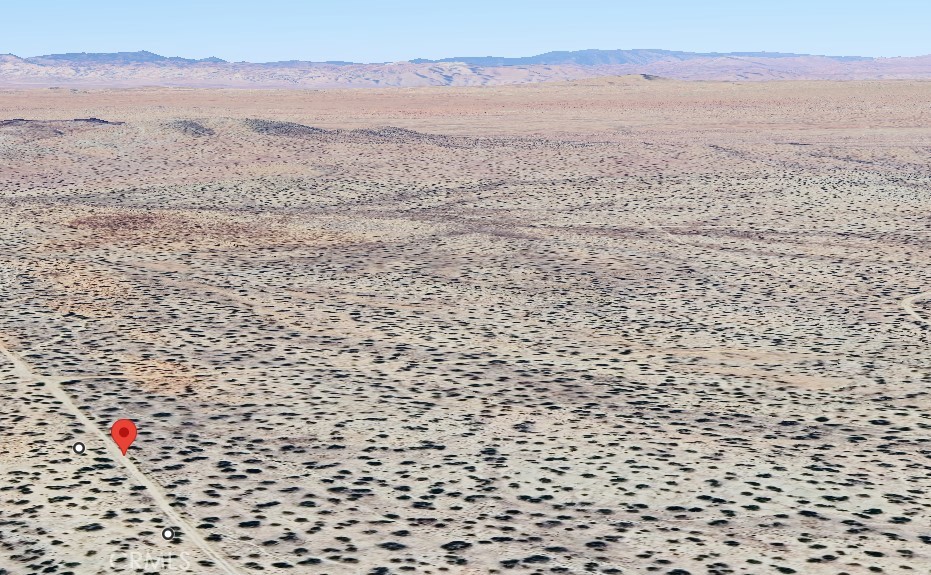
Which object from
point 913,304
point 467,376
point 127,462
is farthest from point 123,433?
point 913,304

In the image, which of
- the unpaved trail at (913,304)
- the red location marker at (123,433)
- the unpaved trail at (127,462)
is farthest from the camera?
the unpaved trail at (913,304)

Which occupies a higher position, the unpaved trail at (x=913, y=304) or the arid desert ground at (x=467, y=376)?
the unpaved trail at (x=913, y=304)

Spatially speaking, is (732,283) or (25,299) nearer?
(25,299)

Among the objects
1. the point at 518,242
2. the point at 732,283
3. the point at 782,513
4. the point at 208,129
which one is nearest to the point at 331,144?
the point at 208,129

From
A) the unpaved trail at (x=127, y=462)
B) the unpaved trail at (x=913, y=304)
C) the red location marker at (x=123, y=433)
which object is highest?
the unpaved trail at (x=913, y=304)

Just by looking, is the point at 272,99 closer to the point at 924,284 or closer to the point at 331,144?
the point at 331,144

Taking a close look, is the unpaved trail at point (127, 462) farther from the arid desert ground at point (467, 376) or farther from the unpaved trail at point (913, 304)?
the unpaved trail at point (913, 304)

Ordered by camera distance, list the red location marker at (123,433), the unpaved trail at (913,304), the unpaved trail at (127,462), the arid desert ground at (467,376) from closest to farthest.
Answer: the unpaved trail at (127,462), the arid desert ground at (467,376), the red location marker at (123,433), the unpaved trail at (913,304)

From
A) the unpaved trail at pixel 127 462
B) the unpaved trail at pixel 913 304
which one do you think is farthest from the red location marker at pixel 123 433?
the unpaved trail at pixel 913 304
